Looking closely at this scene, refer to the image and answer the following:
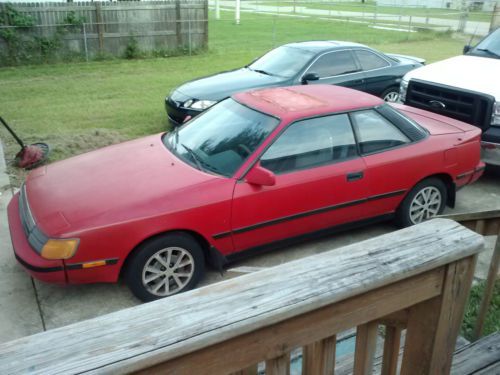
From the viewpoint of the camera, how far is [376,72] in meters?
9.00

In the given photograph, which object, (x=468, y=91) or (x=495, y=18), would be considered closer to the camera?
(x=468, y=91)

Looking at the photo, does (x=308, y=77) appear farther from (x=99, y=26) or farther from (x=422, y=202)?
(x=99, y=26)

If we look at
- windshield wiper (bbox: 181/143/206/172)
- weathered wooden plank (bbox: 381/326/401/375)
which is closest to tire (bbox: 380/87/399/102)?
windshield wiper (bbox: 181/143/206/172)

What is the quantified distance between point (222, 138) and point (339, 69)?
4655 mm

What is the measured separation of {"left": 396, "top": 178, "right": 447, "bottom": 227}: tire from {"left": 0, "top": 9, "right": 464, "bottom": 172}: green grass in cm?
471

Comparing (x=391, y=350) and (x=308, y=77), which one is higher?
(x=391, y=350)

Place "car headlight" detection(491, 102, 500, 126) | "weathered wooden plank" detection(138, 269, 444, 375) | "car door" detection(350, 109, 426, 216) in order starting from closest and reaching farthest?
"weathered wooden plank" detection(138, 269, 444, 375)
"car door" detection(350, 109, 426, 216)
"car headlight" detection(491, 102, 500, 126)

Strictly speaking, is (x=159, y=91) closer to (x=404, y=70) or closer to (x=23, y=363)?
(x=404, y=70)

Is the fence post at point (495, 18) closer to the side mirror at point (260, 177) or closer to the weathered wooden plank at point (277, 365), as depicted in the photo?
the side mirror at point (260, 177)

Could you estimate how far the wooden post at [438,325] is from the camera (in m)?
1.50

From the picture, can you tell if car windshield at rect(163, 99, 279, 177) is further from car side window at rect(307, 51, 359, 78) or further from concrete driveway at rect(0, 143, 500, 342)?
car side window at rect(307, 51, 359, 78)

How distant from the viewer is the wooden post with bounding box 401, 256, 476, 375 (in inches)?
58.9

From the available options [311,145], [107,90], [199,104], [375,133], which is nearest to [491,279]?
[311,145]

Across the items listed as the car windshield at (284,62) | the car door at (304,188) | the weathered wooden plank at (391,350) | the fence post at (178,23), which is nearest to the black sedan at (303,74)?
the car windshield at (284,62)
